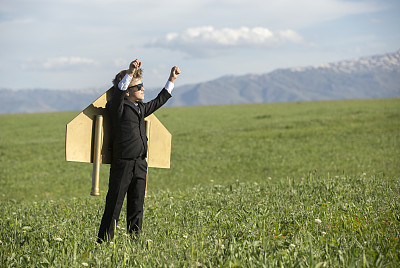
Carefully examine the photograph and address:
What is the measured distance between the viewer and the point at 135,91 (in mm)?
6535

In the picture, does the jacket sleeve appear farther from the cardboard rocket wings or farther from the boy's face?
the cardboard rocket wings

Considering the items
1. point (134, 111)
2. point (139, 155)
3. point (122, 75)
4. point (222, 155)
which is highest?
point (122, 75)

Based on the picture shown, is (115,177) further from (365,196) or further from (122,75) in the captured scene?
(365,196)

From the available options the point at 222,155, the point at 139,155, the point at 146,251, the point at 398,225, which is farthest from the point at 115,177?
the point at 222,155

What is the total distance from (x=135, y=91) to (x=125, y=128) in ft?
1.91

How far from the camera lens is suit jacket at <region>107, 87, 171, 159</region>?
6270 millimetres

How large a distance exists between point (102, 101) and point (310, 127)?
31.6 m

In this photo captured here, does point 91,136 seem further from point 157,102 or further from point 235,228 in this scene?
point 235,228

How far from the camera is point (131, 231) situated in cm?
661

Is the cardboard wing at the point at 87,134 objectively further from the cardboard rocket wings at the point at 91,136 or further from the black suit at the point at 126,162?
the black suit at the point at 126,162

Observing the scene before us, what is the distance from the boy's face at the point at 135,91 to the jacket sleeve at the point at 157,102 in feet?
0.67

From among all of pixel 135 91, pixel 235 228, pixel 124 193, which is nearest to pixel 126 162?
pixel 124 193

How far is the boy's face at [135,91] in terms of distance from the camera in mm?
6512

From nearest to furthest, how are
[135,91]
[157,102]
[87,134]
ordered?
[87,134], [135,91], [157,102]
